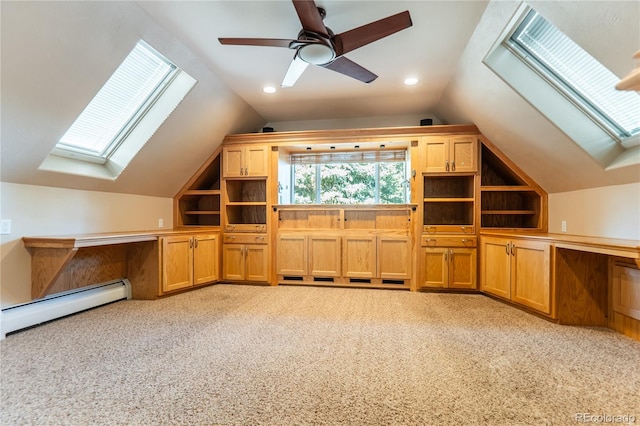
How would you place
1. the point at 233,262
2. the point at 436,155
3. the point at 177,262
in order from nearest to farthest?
the point at 177,262 < the point at 436,155 < the point at 233,262

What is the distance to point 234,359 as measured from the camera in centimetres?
194

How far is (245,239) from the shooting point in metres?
4.14

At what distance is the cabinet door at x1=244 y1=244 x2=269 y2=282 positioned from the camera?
4.06 metres

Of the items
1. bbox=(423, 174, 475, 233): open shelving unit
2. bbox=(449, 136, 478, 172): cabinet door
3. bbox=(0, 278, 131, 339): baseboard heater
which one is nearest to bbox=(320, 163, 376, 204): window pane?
bbox=(423, 174, 475, 233): open shelving unit

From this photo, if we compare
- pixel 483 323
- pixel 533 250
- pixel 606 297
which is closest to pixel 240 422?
pixel 483 323

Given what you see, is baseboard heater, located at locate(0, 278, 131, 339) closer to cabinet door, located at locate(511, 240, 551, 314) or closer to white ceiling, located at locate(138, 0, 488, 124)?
white ceiling, located at locate(138, 0, 488, 124)

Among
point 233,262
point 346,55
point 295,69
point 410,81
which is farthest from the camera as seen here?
point 233,262

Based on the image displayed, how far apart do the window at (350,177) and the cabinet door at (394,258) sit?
0.88 m

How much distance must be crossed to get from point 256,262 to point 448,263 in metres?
2.65

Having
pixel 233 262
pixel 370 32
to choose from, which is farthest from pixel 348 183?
pixel 370 32

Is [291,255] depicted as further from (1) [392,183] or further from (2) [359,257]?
(1) [392,183]

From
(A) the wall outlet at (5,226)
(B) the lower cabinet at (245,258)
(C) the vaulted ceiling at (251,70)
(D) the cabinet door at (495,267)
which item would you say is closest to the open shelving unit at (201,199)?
(C) the vaulted ceiling at (251,70)

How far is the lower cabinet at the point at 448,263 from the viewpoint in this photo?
366 cm

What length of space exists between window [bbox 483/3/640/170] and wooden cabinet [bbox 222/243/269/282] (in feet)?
11.5
